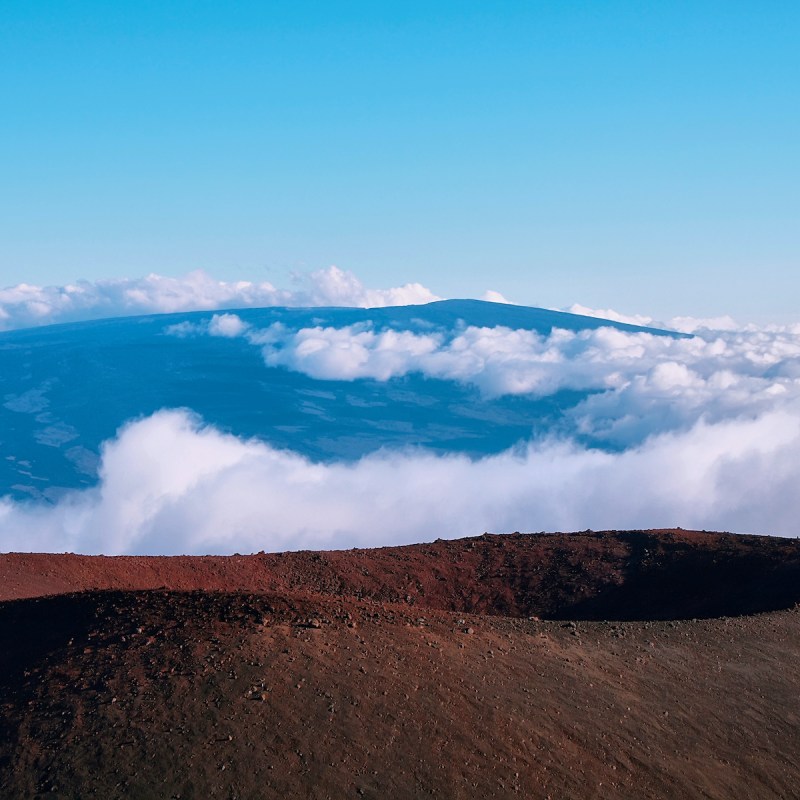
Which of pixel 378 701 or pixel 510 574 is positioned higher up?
pixel 378 701

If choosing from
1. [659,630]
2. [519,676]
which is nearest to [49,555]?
[519,676]

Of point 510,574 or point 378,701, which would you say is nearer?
point 378,701

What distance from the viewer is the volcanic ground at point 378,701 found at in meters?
13.7

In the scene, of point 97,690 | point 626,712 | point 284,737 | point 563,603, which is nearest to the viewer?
point 284,737

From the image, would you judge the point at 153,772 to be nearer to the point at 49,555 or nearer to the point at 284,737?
the point at 284,737

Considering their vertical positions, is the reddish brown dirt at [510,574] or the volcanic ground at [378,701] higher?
the volcanic ground at [378,701]

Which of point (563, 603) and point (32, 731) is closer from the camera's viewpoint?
point (32, 731)

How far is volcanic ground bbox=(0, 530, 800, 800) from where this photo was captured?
1374cm

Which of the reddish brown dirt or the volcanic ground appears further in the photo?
the reddish brown dirt

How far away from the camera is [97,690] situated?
15750 mm

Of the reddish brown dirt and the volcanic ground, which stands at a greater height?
the volcanic ground

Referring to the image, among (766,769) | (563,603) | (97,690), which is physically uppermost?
(97,690)

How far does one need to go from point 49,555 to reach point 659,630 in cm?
2417

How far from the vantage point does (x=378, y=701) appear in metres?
15.9
